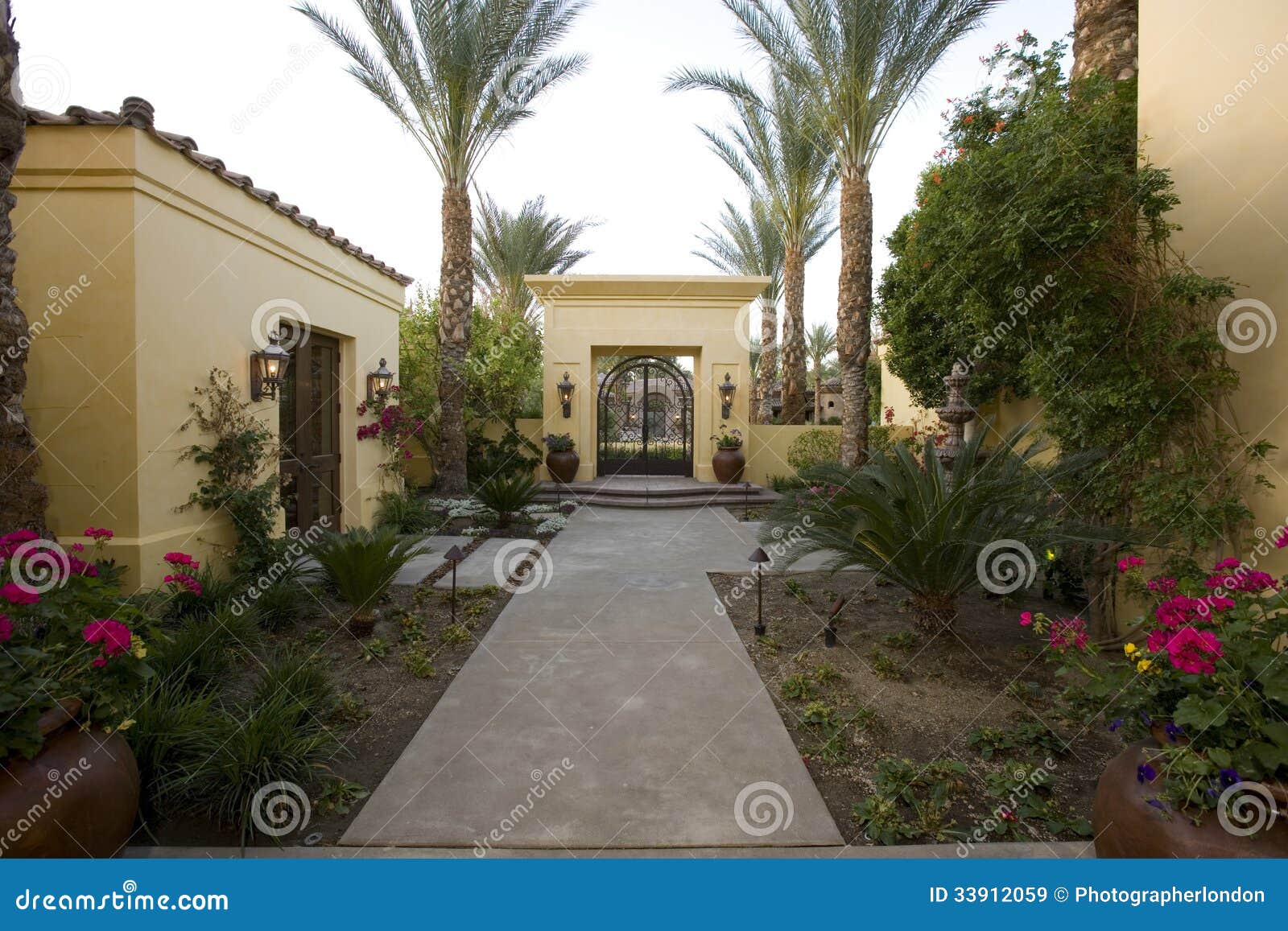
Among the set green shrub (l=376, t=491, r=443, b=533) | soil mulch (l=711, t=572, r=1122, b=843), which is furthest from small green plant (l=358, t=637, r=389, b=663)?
green shrub (l=376, t=491, r=443, b=533)

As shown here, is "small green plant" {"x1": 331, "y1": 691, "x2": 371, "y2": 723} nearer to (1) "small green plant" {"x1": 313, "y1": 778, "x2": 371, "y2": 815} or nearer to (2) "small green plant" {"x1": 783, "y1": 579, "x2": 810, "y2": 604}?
(1) "small green plant" {"x1": 313, "y1": 778, "x2": 371, "y2": 815}

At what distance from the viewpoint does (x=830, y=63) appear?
8539mm

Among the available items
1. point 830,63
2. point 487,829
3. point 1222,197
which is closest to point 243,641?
point 487,829

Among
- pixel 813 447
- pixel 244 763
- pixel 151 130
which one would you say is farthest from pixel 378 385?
pixel 813 447

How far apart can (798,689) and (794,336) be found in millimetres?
12257

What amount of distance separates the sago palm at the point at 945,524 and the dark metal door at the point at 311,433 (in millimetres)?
5072

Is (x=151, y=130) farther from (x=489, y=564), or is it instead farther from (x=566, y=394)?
(x=566, y=394)

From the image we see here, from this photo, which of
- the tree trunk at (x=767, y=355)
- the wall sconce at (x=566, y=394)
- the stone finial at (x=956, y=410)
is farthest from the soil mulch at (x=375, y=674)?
the tree trunk at (x=767, y=355)

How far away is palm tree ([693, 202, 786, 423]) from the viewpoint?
17.7m

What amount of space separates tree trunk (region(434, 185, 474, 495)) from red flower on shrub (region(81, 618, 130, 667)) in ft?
26.2

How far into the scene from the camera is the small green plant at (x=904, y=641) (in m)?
4.48

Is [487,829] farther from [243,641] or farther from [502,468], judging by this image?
[502,468]

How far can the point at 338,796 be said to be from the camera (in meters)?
2.78

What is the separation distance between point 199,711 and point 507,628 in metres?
2.22
